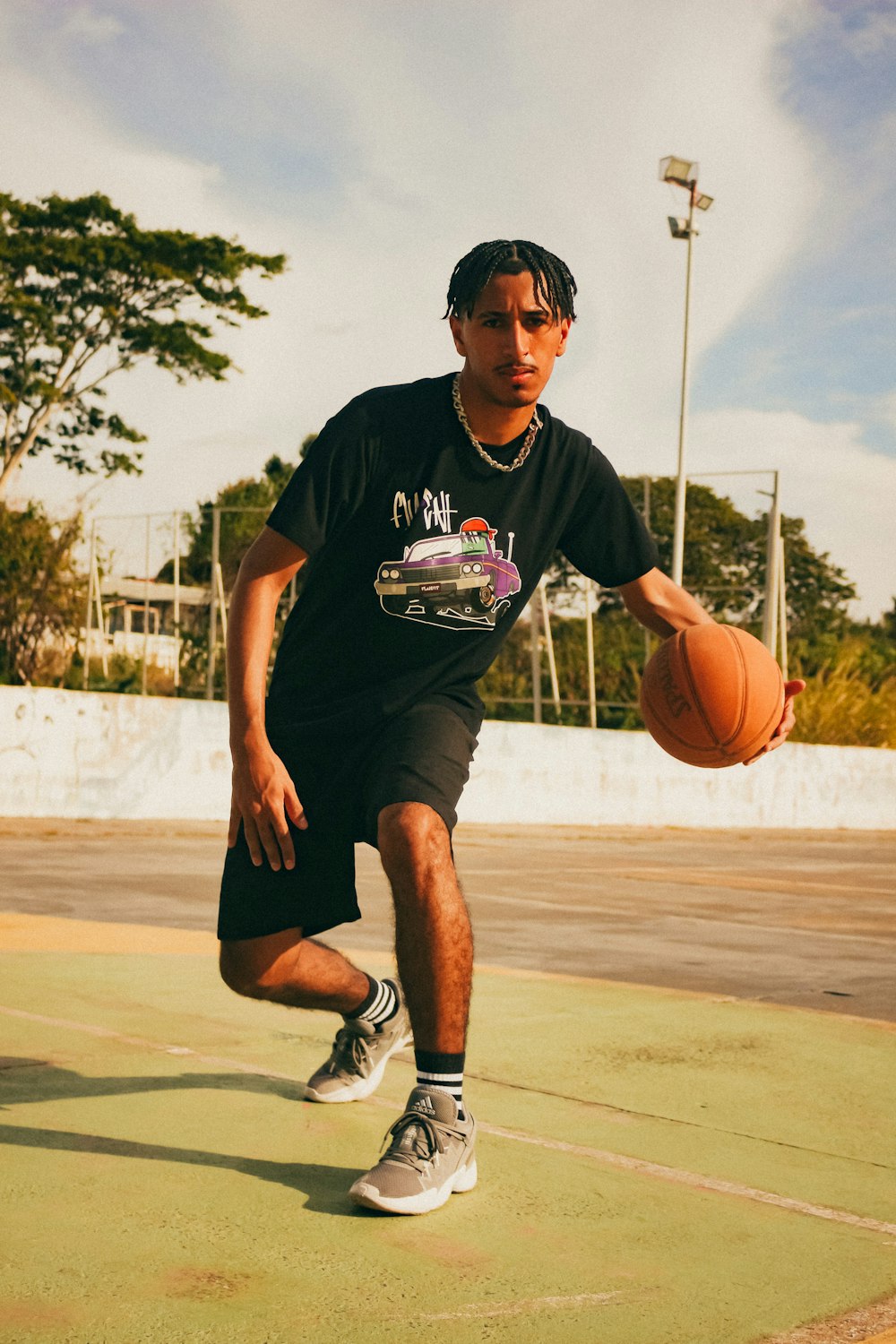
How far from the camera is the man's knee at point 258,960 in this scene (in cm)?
356

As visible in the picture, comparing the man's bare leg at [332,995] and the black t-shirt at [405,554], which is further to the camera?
the man's bare leg at [332,995]

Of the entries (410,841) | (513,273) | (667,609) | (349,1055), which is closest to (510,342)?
(513,273)

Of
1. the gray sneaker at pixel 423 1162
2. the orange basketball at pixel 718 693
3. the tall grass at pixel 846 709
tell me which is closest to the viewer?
the gray sneaker at pixel 423 1162

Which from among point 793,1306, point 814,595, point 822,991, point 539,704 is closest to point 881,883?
point 822,991

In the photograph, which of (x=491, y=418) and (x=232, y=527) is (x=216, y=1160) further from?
(x=232, y=527)

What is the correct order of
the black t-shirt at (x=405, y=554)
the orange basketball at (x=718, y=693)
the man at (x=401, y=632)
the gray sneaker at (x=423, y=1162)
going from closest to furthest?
the gray sneaker at (x=423, y=1162) < the man at (x=401, y=632) < the black t-shirt at (x=405, y=554) < the orange basketball at (x=718, y=693)

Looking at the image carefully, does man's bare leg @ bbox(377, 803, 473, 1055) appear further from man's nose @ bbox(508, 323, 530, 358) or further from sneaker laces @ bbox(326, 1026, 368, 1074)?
man's nose @ bbox(508, 323, 530, 358)

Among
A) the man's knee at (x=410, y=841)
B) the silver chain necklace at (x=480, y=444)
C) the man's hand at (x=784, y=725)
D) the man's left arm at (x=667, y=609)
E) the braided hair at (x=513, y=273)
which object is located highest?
the braided hair at (x=513, y=273)

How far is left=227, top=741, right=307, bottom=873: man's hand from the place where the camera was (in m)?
3.25

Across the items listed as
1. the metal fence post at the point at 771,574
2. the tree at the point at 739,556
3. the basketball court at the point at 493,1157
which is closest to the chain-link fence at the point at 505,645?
the metal fence post at the point at 771,574

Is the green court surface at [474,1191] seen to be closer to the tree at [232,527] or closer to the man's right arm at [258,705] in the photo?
the man's right arm at [258,705]

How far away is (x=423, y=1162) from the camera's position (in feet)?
9.84

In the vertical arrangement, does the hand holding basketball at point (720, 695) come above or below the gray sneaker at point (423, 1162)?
above

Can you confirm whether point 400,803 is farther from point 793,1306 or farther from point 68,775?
point 68,775
